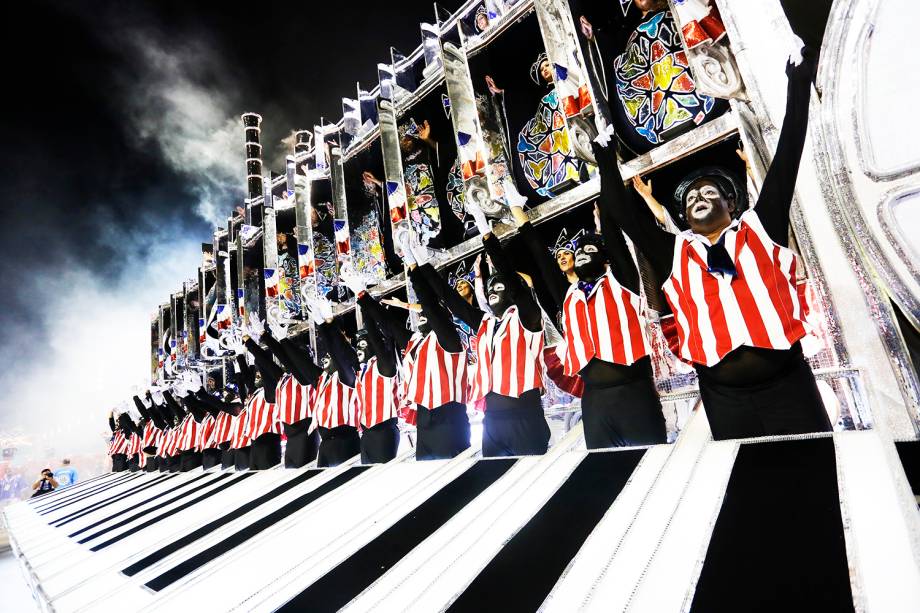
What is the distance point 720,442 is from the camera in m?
1.69

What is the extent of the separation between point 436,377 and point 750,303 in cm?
219

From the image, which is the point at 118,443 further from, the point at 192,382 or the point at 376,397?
the point at 376,397

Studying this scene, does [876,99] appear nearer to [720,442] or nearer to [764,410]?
[764,410]

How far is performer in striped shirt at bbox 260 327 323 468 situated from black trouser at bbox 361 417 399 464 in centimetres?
109

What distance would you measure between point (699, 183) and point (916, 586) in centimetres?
178

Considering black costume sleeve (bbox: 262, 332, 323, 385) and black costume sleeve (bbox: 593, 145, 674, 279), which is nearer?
black costume sleeve (bbox: 593, 145, 674, 279)

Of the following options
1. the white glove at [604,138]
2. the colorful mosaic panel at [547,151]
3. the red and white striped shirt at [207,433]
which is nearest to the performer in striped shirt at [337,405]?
the colorful mosaic panel at [547,151]

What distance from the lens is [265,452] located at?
5027 mm

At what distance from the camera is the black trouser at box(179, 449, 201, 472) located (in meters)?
7.35

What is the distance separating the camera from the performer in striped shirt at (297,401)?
450cm

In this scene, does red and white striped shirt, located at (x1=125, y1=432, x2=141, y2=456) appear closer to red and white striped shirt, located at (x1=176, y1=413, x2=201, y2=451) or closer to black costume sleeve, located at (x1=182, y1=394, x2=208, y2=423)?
red and white striped shirt, located at (x1=176, y1=413, x2=201, y2=451)

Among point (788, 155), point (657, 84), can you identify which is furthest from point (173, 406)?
point (788, 155)

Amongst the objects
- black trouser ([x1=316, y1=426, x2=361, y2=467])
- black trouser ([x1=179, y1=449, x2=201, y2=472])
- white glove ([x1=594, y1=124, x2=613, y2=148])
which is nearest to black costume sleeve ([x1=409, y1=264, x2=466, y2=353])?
white glove ([x1=594, y1=124, x2=613, y2=148])

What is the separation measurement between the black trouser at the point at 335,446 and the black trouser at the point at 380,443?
0.43 metres
